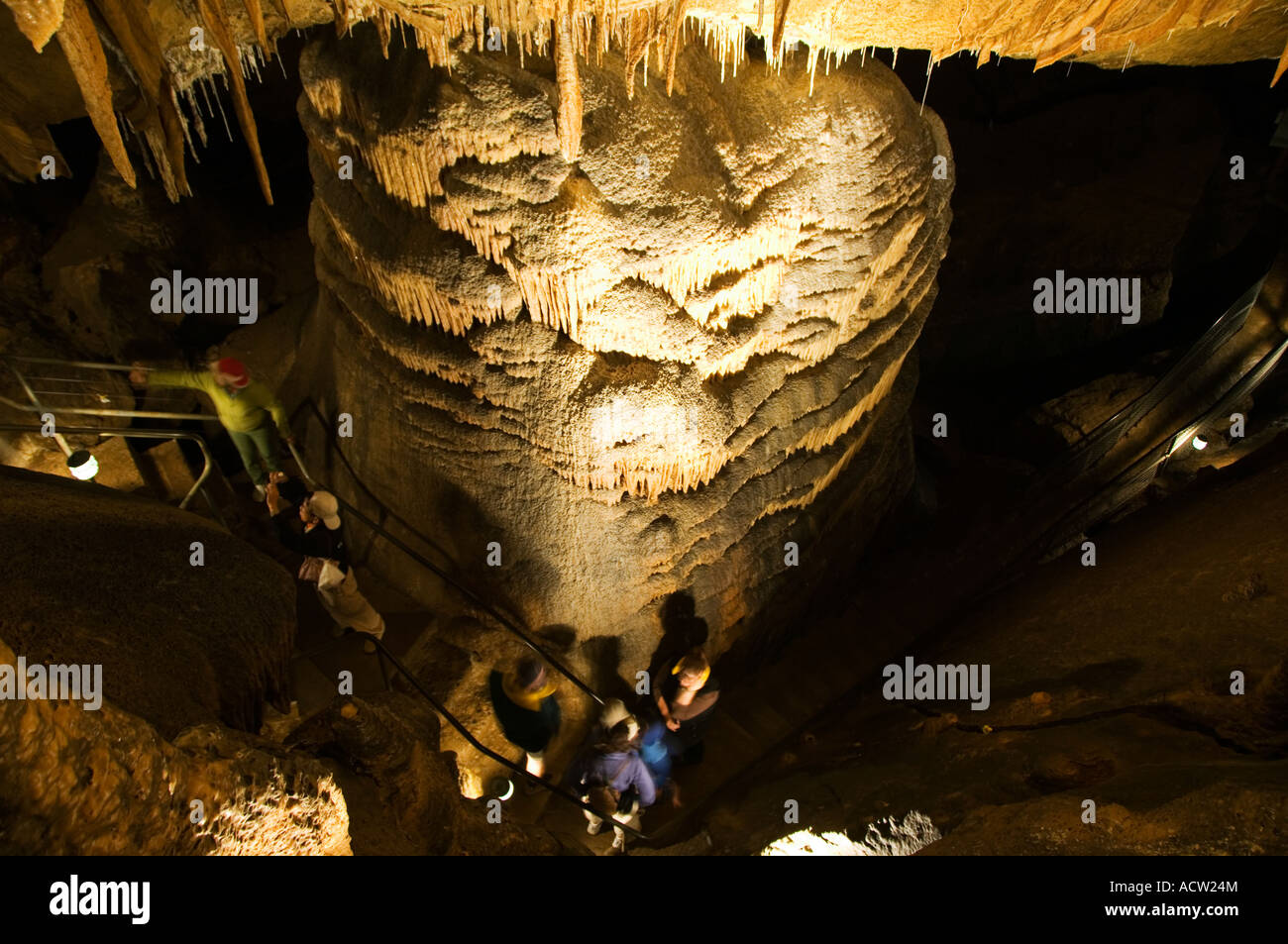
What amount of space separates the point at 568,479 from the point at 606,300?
45.2 inches

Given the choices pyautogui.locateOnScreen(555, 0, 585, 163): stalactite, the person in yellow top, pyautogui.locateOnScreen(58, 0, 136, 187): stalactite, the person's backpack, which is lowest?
the person's backpack

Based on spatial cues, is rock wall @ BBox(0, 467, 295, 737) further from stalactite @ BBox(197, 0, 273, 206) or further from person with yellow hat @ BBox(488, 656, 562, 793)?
stalactite @ BBox(197, 0, 273, 206)

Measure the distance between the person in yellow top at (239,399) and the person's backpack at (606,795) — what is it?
3222 millimetres

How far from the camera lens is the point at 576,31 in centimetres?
402

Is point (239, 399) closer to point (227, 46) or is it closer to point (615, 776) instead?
point (227, 46)

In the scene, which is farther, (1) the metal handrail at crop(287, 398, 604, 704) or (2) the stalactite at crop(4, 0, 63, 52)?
(1) the metal handrail at crop(287, 398, 604, 704)

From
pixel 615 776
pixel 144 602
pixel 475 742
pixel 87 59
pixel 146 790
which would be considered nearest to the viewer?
pixel 146 790

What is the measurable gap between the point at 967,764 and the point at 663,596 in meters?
2.12

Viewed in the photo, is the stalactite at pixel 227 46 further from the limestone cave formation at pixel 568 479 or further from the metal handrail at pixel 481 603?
the metal handrail at pixel 481 603

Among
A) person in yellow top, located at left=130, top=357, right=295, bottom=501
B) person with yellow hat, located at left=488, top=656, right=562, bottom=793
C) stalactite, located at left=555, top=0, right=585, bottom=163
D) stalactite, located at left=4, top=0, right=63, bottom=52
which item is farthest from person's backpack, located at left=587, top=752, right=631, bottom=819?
stalactite, located at left=4, top=0, right=63, bottom=52

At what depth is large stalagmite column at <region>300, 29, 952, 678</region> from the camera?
444 cm

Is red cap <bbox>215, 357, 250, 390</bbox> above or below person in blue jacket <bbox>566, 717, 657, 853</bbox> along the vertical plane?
above

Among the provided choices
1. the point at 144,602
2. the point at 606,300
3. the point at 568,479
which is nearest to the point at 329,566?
the point at 144,602

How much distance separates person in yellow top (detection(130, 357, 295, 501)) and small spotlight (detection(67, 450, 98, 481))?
0.63 meters
